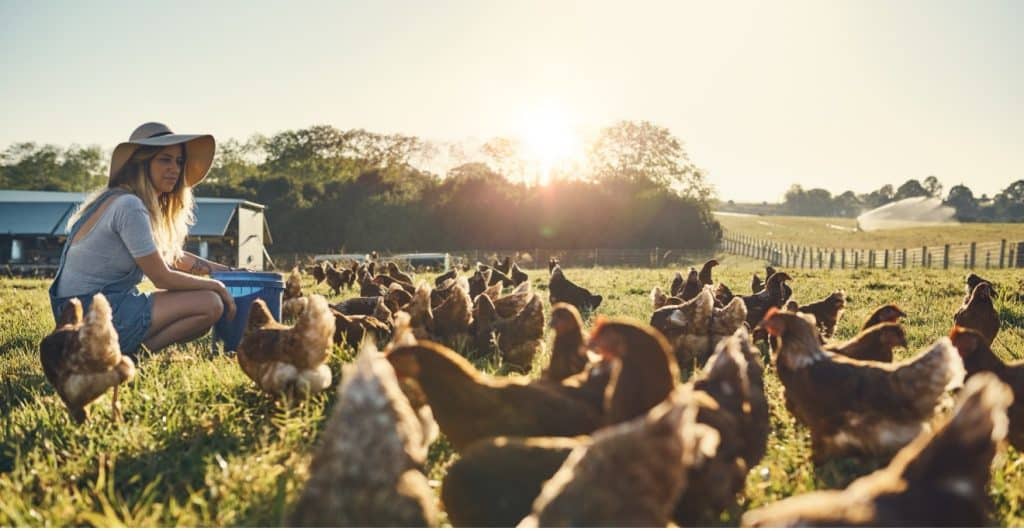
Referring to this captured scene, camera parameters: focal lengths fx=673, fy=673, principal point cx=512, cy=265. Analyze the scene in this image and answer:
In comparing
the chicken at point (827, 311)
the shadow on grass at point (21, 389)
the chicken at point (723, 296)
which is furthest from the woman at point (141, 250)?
the chicken at point (827, 311)

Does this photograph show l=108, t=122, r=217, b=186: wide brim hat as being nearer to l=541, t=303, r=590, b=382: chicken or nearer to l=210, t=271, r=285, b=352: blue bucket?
l=210, t=271, r=285, b=352: blue bucket

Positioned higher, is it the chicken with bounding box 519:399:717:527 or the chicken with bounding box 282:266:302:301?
the chicken with bounding box 519:399:717:527

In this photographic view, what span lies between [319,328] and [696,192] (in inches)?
1852

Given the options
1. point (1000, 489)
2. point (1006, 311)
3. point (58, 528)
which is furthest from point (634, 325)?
point (1006, 311)

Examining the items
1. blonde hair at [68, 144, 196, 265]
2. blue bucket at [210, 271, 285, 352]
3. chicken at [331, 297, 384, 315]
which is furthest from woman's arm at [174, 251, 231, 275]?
chicken at [331, 297, 384, 315]

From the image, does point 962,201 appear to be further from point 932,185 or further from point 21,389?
point 21,389

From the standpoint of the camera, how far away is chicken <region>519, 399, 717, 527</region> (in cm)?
206

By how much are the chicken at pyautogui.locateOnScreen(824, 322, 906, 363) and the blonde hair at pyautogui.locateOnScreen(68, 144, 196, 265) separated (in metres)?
5.54

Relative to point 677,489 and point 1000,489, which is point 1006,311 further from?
point 677,489

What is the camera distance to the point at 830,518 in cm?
211

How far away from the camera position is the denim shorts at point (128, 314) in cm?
561

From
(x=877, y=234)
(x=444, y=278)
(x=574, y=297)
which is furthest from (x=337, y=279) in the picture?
(x=877, y=234)

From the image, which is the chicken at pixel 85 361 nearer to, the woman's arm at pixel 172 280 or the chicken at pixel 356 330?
the woman's arm at pixel 172 280

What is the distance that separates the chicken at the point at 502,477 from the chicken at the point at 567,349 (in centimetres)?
118
